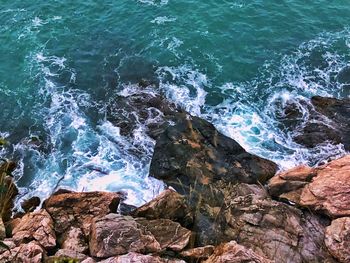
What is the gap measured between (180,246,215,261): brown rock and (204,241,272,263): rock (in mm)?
476

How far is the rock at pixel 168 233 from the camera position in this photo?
1772 cm

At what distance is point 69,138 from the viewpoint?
94.0ft

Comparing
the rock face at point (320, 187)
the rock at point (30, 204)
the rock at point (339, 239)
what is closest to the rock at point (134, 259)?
the rock at point (339, 239)

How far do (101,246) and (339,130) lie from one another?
17601 millimetres

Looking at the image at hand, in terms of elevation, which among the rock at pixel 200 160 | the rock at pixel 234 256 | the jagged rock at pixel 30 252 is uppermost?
the rock at pixel 234 256

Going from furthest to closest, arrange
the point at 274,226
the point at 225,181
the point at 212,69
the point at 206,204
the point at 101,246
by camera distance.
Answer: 1. the point at 212,69
2. the point at 225,181
3. the point at 206,204
4. the point at 274,226
5. the point at 101,246

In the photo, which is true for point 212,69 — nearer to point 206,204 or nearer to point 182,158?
point 182,158

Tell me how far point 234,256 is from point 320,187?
275 inches

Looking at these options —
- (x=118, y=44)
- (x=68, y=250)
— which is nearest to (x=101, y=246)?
(x=68, y=250)

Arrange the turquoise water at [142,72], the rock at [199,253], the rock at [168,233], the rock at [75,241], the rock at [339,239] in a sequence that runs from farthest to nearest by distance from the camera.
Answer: the turquoise water at [142,72]
the rock at [75,241]
the rock at [168,233]
the rock at [339,239]
the rock at [199,253]

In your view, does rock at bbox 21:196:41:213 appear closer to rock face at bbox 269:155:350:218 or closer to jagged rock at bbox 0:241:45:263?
jagged rock at bbox 0:241:45:263

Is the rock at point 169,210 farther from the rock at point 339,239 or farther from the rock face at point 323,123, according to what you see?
the rock face at point 323,123

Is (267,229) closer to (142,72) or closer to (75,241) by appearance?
(75,241)

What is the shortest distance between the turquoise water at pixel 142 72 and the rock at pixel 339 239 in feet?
26.3
